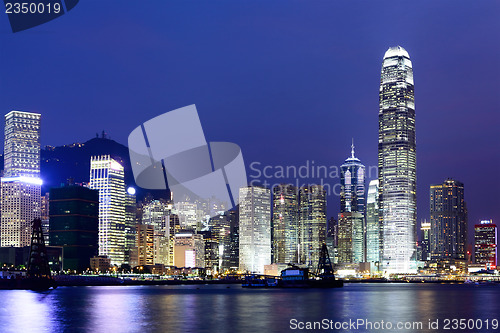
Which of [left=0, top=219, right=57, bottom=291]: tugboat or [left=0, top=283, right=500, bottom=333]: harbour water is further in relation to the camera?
[left=0, top=219, right=57, bottom=291]: tugboat

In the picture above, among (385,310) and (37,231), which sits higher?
(37,231)

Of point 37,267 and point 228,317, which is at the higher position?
point 37,267

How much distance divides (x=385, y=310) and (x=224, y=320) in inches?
1110

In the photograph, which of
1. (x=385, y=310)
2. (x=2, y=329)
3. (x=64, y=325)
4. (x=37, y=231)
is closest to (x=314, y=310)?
(x=385, y=310)

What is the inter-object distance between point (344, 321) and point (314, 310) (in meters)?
17.0

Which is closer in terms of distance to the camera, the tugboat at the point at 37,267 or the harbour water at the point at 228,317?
the harbour water at the point at 228,317

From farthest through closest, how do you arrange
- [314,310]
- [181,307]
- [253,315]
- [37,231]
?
1. [37,231]
2. [181,307]
3. [314,310]
4. [253,315]

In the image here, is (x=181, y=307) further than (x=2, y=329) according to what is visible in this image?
Yes

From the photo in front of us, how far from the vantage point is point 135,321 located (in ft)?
276

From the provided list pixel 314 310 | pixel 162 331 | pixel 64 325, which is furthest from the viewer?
pixel 314 310

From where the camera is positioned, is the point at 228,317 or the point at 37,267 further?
the point at 37,267

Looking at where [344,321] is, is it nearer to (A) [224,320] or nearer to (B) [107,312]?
(A) [224,320]

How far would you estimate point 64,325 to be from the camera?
7975 cm

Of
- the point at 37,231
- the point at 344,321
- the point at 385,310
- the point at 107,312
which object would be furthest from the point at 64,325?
the point at 37,231
